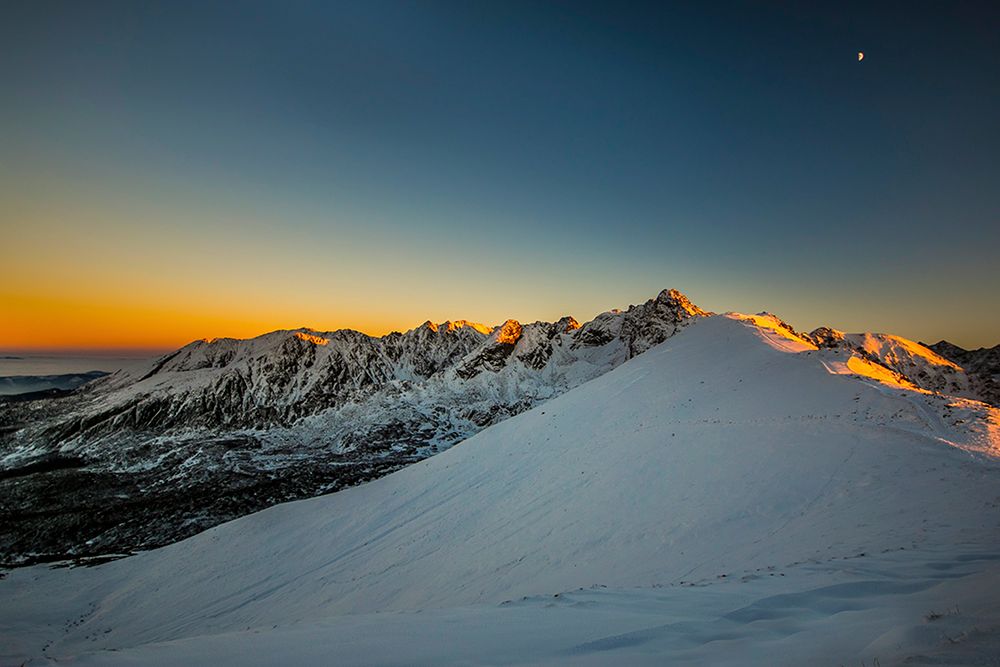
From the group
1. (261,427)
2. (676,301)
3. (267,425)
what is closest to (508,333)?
(676,301)

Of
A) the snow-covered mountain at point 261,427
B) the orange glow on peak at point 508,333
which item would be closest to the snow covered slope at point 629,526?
the snow-covered mountain at point 261,427

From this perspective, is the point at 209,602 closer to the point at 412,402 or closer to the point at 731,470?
the point at 731,470

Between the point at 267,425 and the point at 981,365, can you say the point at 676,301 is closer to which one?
the point at 981,365

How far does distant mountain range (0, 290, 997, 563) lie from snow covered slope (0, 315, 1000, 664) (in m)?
22.6

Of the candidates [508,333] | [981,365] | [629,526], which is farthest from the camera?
→ [508,333]

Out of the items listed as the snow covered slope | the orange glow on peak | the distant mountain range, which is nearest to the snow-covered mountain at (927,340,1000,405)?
the distant mountain range

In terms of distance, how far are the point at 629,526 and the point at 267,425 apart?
180m

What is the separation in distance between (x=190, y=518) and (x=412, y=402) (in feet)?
291

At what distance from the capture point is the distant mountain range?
7831 cm

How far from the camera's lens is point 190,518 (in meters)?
72.7

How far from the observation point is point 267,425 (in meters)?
164

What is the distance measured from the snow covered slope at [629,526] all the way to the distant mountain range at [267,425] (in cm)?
2264

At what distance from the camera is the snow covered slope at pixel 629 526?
890 cm

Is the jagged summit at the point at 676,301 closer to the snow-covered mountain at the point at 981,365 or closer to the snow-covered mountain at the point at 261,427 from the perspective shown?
the snow-covered mountain at the point at 261,427
